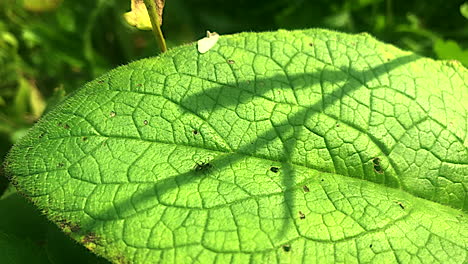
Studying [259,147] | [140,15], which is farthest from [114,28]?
[259,147]

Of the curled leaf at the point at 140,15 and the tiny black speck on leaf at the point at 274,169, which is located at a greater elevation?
the curled leaf at the point at 140,15

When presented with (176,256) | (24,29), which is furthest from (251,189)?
(24,29)

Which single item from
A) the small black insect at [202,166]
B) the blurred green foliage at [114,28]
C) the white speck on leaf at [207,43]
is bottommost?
the small black insect at [202,166]

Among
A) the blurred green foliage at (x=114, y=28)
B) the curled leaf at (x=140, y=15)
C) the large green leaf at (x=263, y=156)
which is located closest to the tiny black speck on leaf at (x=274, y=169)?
the large green leaf at (x=263, y=156)

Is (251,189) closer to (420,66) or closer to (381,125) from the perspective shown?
(381,125)

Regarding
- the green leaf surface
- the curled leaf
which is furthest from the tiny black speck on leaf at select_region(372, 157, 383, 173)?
the green leaf surface

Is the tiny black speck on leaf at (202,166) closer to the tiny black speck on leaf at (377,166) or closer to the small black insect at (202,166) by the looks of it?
the small black insect at (202,166)
